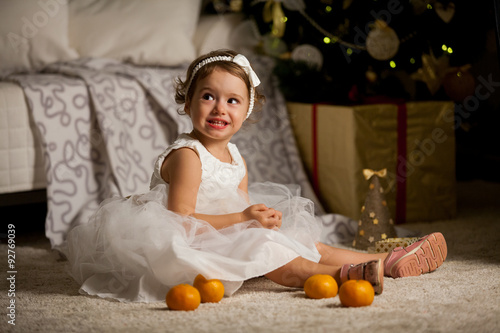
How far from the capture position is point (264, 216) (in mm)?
1246

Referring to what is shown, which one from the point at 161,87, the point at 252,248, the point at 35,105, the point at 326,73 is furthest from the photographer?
the point at 326,73

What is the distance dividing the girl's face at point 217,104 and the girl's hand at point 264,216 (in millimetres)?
218

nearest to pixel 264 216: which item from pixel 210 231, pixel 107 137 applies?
pixel 210 231

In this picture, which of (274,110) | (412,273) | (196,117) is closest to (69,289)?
(196,117)

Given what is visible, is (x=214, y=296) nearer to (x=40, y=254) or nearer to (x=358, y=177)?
(x=40, y=254)

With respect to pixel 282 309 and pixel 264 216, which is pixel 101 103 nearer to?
pixel 264 216

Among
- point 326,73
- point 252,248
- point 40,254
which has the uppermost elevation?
point 326,73

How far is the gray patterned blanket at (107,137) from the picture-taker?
1.84 metres

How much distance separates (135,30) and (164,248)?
1.41 m

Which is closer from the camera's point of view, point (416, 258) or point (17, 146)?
point (416, 258)

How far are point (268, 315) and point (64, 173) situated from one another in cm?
106

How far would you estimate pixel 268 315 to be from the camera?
1057 millimetres

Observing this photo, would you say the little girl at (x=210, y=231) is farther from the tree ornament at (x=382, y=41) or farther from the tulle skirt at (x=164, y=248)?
the tree ornament at (x=382, y=41)

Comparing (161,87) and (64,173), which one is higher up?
(161,87)
